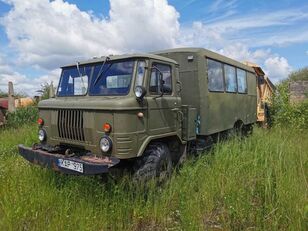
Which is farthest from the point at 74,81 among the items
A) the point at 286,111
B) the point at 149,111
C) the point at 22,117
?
the point at 286,111

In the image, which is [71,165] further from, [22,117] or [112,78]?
[22,117]

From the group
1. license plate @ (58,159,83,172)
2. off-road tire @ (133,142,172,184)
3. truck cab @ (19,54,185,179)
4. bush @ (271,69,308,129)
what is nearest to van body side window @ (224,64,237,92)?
truck cab @ (19,54,185,179)

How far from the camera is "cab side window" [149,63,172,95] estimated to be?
5812 mm

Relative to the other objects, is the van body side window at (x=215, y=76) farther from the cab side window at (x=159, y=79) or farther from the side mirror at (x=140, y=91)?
the side mirror at (x=140, y=91)

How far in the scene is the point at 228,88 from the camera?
929 cm

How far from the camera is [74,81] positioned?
6.36 meters

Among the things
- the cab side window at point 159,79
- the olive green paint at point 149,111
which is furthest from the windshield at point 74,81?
the cab side window at point 159,79

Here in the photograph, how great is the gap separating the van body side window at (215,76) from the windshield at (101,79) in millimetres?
2817

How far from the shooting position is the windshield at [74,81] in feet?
20.0

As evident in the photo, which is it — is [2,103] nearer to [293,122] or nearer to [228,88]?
[228,88]

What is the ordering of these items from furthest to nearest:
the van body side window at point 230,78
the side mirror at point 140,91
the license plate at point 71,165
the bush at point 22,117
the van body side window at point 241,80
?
1. the bush at point 22,117
2. the van body side window at point 241,80
3. the van body side window at point 230,78
4. the side mirror at point 140,91
5. the license plate at point 71,165

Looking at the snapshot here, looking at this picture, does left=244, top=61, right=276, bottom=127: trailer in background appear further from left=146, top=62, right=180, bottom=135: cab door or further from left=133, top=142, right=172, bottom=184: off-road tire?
left=133, top=142, right=172, bottom=184: off-road tire

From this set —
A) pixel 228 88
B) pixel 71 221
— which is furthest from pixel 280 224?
pixel 228 88

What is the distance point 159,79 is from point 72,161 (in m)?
2.11
